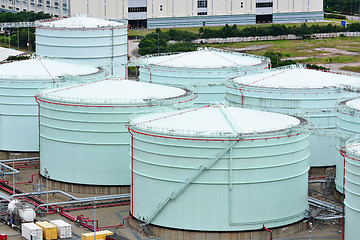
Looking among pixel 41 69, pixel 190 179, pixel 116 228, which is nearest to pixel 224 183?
pixel 190 179

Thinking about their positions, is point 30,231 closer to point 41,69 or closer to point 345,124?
point 345,124

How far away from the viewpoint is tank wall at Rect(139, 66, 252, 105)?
10006 centimetres

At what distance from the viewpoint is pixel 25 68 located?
97.9 m

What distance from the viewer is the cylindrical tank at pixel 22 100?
314 feet

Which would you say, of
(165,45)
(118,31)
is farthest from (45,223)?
(165,45)

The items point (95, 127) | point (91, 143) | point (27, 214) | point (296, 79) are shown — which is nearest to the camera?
point (27, 214)

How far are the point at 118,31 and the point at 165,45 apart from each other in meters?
57.0

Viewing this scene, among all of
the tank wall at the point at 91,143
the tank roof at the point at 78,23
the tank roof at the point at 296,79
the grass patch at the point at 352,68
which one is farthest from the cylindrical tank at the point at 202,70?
the grass patch at the point at 352,68

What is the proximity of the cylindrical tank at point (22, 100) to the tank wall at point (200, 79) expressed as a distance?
8658 millimetres

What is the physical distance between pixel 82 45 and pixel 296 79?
102ft

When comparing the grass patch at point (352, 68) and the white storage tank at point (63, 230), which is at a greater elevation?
the grass patch at point (352, 68)

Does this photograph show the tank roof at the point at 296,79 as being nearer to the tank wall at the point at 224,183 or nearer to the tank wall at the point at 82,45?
the tank wall at the point at 224,183

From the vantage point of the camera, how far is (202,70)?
10225cm

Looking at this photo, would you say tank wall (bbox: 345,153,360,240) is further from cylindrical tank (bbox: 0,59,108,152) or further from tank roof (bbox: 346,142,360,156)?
cylindrical tank (bbox: 0,59,108,152)
